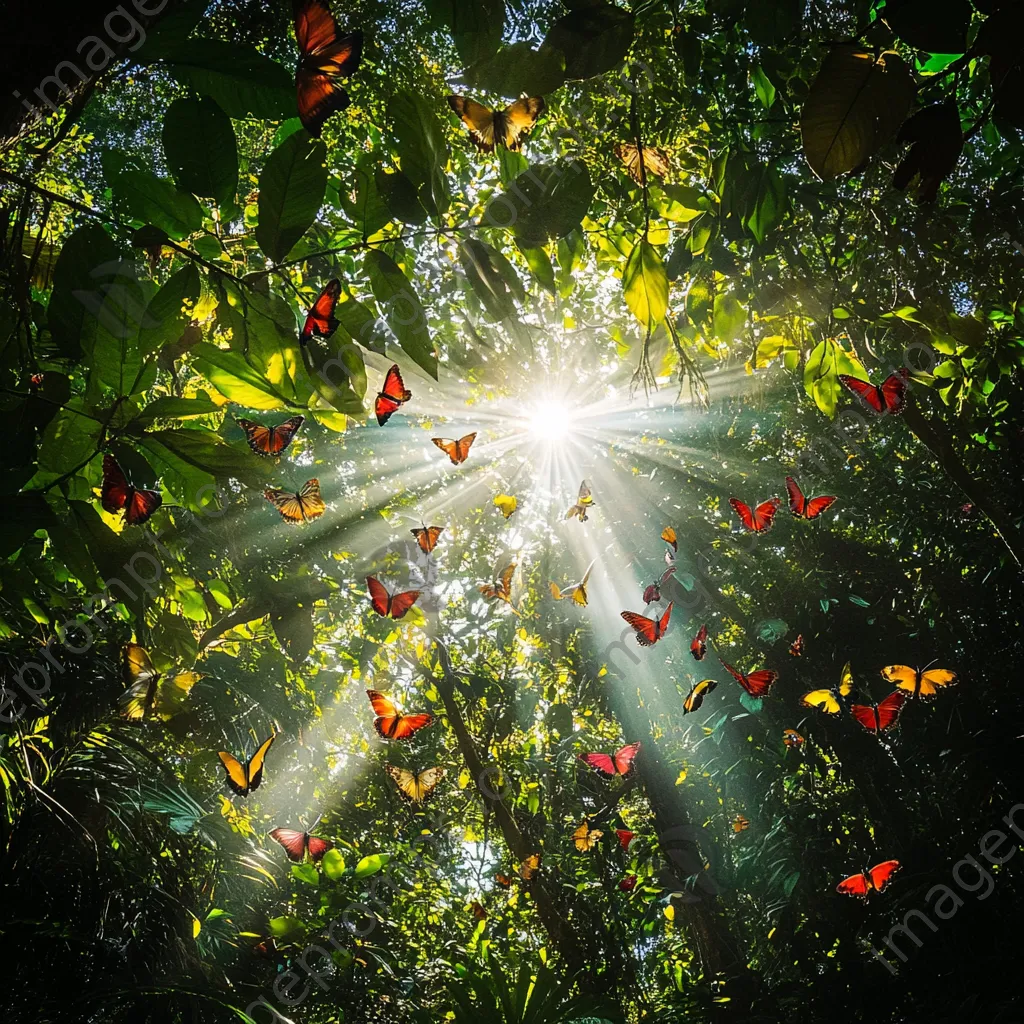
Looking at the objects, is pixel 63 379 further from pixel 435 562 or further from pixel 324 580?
pixel 435 562

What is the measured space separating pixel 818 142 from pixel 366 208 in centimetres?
45

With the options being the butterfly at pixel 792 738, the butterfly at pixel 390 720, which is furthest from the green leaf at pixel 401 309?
the butterfly at pixel 792 738

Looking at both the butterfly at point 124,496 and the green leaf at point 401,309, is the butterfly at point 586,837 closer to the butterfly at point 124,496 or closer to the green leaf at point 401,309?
the butterfly at point 124,496

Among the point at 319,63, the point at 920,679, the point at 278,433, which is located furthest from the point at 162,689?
the point at 920,679

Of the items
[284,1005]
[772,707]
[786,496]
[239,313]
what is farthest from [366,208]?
[786,496]

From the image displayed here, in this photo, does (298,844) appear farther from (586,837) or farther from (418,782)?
(586,837)

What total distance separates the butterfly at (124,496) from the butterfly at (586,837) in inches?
241

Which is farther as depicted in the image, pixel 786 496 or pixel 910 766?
pixel 786 496

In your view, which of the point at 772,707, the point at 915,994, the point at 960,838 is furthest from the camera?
the point at 772,707

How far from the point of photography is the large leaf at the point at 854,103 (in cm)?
41

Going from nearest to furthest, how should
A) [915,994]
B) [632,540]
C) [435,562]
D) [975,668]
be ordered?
[915,994] < [975,668] < [435,562] < [632,540]

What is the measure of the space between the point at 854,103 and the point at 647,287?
0.33 m

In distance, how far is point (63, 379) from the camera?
662 mm

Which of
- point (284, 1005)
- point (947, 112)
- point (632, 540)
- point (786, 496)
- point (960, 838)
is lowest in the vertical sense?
point (960, 838)
